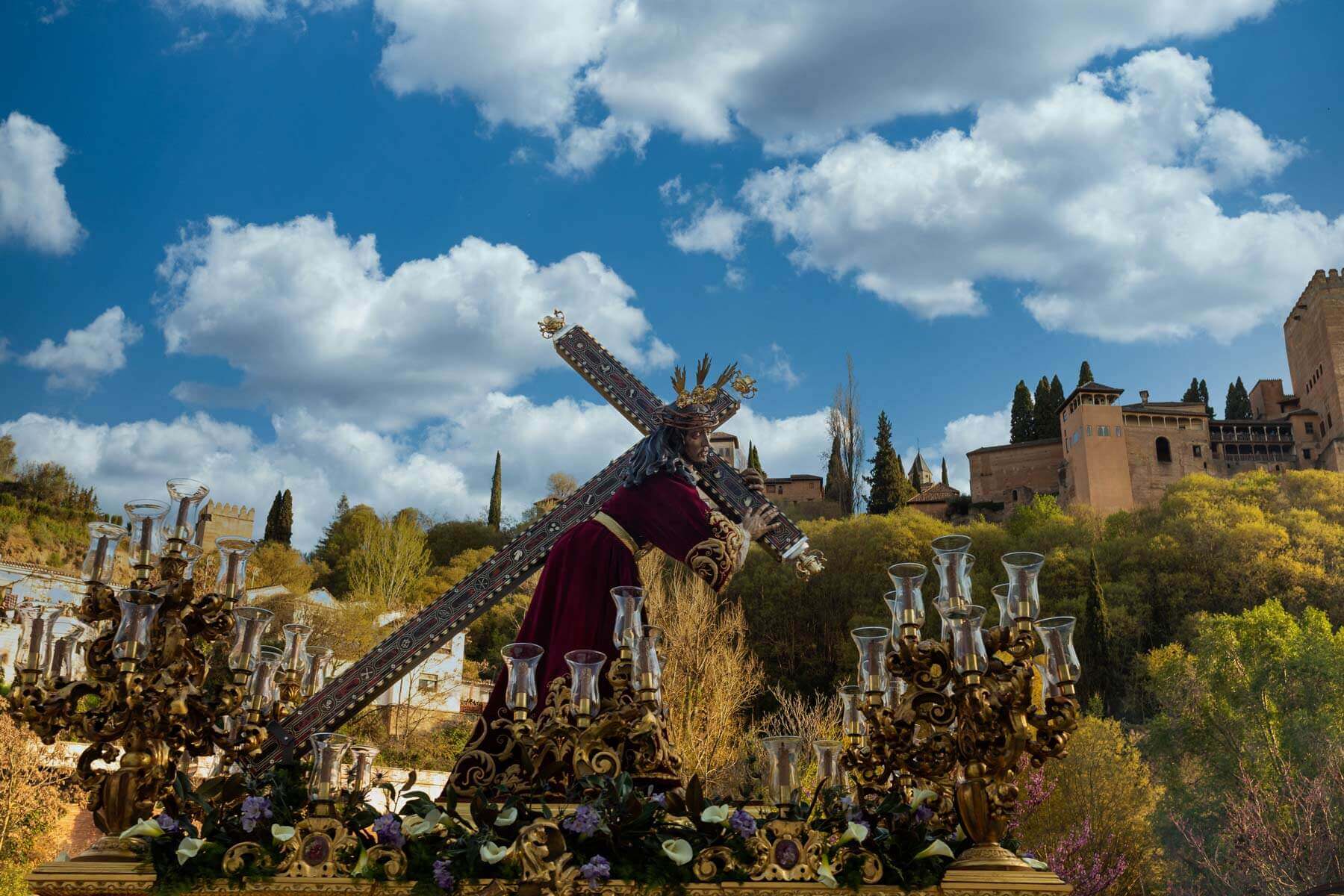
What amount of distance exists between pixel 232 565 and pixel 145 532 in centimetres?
51

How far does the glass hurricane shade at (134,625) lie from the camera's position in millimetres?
4461

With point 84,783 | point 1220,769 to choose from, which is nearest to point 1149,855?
point 1220,769

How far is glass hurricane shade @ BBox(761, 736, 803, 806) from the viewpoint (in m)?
4.33

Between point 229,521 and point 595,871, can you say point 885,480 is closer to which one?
point 229,521

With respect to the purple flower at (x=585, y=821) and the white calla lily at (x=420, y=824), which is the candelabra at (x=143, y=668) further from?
the purple flower at (x=585, y=821)

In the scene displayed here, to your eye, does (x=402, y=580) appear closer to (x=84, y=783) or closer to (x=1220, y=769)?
(x=1220, y=769)

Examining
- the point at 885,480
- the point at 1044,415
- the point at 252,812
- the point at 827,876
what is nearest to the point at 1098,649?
the point at 885,480

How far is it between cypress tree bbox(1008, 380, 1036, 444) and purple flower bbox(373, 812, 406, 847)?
187 feet

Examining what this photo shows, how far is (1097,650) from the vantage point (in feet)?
104

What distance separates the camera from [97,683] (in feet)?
14.7

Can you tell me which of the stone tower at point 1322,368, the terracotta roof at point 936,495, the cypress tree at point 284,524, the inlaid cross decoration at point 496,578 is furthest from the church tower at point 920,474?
the inlaid cross decoration at point 496,578

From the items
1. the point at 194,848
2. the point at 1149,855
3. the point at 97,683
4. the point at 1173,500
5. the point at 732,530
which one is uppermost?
the point at 1173,500

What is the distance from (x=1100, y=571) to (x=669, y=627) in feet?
71.6

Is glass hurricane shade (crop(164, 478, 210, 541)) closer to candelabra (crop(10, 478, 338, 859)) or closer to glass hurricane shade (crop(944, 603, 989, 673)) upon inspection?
candelabra (crop(10, 478, 338, 859))
